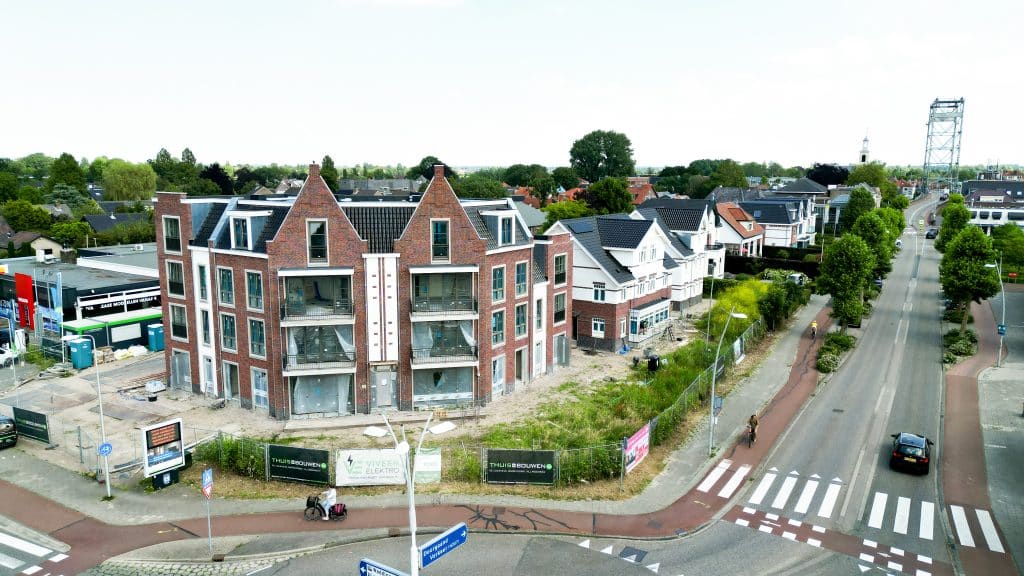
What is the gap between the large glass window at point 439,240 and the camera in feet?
118

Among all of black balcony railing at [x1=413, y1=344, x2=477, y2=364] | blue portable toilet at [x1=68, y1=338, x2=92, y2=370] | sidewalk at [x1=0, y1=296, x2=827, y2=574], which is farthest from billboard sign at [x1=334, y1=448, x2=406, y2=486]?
blue portable toilet at [x1=68, y1=338, x2=92, y2=370]

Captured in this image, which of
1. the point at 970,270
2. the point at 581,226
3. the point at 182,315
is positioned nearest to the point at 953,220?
the point at 970,270

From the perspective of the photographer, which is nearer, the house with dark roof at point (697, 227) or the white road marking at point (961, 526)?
the white road marking at point (961, 526)

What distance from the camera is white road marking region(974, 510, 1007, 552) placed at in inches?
934

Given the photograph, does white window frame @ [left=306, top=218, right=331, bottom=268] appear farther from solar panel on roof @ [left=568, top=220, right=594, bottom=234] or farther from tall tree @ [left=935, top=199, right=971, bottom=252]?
tall tree @ [left=935, top=199, right=971, bottom=252]

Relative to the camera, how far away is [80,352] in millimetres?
44750

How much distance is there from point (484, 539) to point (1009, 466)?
24.6 meters

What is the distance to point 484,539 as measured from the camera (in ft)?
78.6

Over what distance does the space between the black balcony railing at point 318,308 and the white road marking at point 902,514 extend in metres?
26.3

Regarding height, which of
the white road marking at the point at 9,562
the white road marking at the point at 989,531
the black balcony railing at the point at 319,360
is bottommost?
the white road marking at the point at 9,562

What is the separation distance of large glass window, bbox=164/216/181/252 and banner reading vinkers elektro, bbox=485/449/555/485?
76.9ft

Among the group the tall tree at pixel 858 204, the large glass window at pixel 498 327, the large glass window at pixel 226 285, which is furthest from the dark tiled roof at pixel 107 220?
the tall tree at pixel 858 204

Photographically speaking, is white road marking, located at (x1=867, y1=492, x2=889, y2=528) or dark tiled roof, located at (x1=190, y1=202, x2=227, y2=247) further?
dark tiled roof, located at (x1=190, y1=202, x2=227, y2=247)

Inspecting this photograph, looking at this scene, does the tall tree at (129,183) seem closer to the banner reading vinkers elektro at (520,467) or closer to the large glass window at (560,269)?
the large glass window at (560,269)
